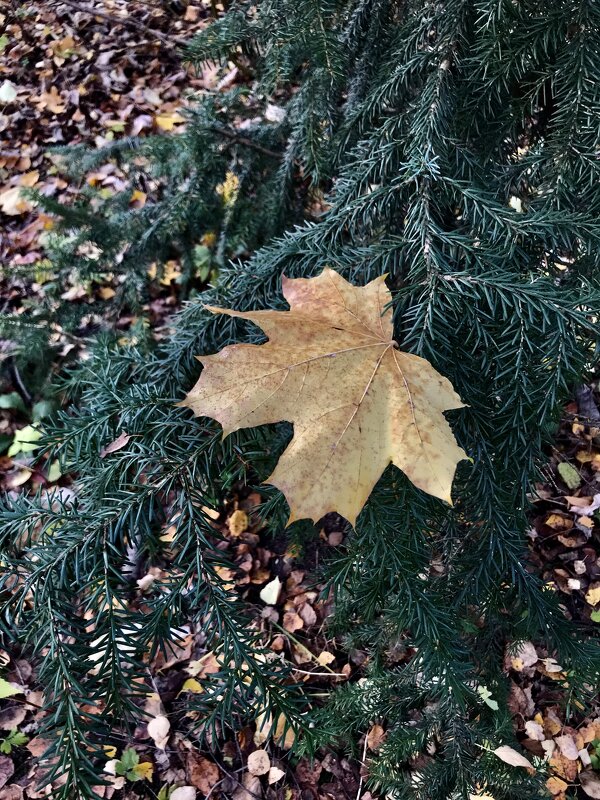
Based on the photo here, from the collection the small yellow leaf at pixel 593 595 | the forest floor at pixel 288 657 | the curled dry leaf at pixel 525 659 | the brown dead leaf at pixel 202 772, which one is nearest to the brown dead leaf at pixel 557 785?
the forest floor at pixel 288 657

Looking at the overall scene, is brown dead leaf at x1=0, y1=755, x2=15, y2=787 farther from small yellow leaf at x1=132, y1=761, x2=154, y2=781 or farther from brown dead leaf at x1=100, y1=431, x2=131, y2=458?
brown dead leaf at x1=100, y1=431, x2=131, y2=458

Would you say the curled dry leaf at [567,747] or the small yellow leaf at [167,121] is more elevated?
the small yellow leaf at [167,121]

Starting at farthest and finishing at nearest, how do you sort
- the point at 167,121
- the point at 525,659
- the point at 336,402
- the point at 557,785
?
1. the point at 167,121
2. the point at 525,659
3. the point at 557,785
4. the point at 336,402

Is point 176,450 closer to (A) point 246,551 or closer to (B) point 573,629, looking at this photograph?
(B) point 573,629

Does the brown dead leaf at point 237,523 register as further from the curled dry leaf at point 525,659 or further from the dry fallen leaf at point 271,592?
the curled dry leaf at point 525,659

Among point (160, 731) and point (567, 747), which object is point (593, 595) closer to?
point (567, 747)

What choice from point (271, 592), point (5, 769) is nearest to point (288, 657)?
point (271, 592)

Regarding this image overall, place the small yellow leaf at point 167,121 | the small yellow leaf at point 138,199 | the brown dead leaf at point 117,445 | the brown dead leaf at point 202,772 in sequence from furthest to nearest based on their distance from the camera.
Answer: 1. the small yellow leaf at point 167,121
2. the small yellow leaf at point 138,199
3. the brown dead leaf at point 202,772
4. the brown dead leaf at point 117,445
